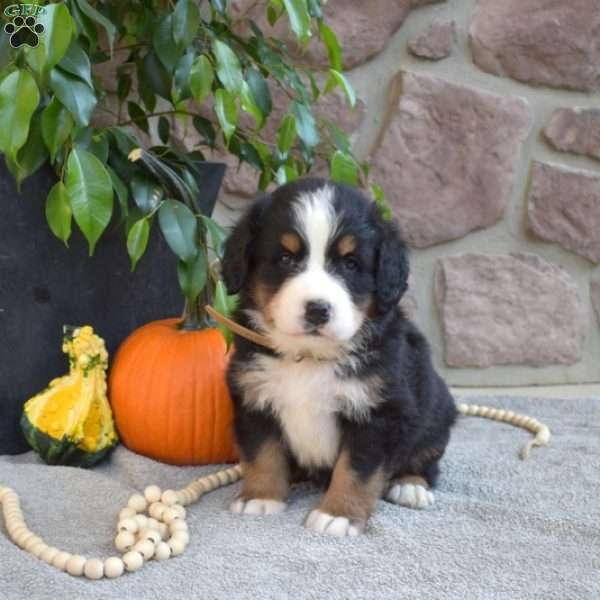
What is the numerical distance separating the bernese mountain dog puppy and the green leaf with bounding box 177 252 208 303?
22 cm

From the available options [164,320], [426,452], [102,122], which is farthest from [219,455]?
[102,122]

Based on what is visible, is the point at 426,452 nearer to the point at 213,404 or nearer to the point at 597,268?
the point at 213,404

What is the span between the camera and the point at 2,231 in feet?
7.38

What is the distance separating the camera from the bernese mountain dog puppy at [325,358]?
1.76 meters

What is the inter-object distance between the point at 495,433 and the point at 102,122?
171 centimetres

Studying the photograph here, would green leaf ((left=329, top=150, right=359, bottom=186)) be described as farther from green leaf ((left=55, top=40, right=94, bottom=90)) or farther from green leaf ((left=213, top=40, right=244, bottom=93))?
green leaf ((left=55, top=40, right=94, bottom=90))

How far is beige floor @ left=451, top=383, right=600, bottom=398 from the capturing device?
10.5ft

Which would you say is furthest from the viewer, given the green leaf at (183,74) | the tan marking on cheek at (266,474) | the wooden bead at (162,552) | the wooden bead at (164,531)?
the green leaf at (183,74)

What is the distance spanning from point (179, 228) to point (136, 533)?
2.53 ft

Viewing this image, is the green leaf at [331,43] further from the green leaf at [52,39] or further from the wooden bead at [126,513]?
the wooden bead at [126,513]

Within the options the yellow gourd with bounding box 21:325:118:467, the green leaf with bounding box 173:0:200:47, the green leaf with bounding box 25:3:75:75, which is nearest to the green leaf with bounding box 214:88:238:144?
the green leaf with bounding box 173:0:200:47

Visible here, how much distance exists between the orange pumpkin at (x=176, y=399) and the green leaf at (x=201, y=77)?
2.42ft

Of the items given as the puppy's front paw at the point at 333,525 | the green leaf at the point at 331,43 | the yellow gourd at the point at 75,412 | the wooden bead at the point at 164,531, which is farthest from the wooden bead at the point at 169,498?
the green leaf at the point at 331,43

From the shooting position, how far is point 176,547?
1.64m
